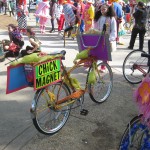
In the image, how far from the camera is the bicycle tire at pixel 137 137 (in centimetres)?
→ 298

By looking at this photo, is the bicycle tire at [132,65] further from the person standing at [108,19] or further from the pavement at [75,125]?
the person standing at [108,19]

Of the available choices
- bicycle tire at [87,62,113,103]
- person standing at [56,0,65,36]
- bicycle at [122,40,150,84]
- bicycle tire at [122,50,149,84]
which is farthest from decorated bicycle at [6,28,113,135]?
person standing at [56,0,65,36]

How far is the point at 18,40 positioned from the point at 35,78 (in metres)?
5.24

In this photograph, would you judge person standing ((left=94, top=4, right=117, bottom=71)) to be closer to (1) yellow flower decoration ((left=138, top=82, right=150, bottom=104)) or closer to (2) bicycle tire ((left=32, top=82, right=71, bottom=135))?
(2) bicycle tire ((left=32, top=82, right=71, bottom=135))

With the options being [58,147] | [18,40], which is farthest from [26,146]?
[18,40]

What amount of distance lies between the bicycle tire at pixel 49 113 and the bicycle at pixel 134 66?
223 centimetres

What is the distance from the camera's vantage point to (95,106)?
509 cm

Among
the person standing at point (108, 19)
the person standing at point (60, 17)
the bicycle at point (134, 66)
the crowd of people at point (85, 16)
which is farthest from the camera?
the person standing at point (60, 17)

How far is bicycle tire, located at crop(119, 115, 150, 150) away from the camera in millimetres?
2984

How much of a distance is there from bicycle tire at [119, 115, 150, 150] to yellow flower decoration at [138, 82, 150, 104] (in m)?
0.28

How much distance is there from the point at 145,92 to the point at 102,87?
2.48 m

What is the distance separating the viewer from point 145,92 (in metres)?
2.80

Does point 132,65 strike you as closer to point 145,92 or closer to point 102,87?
point 102,87

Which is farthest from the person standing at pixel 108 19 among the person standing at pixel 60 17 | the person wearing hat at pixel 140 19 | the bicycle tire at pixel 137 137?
the person standing at pixel 60 17
